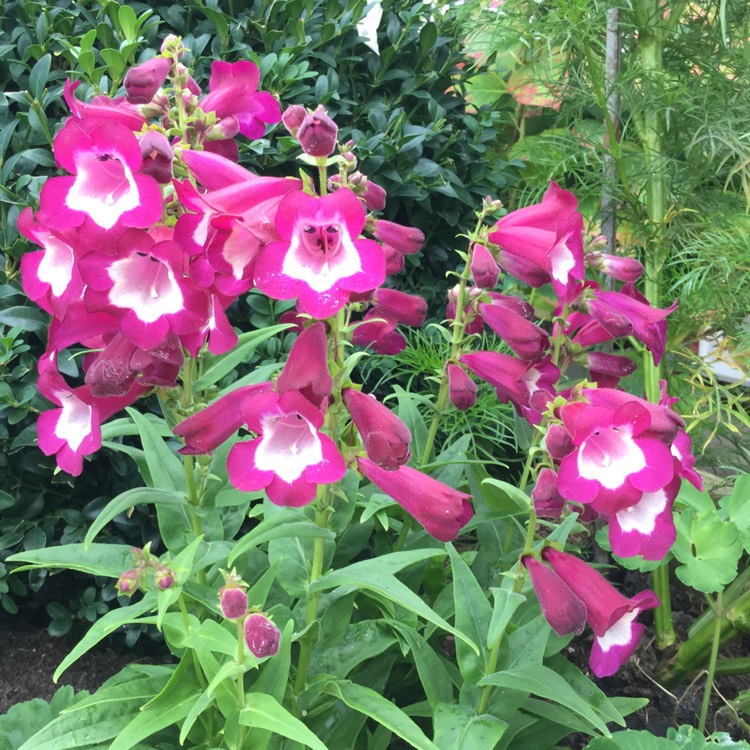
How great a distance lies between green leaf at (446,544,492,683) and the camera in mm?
1244

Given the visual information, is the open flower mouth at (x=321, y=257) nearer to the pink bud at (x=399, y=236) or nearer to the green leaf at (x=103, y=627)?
the pink bud at (x=399, y=236)

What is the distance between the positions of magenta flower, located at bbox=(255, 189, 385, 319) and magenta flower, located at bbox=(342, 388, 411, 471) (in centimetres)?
17

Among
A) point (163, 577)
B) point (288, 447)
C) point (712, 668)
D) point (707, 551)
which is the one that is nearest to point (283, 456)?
point (288, 447)

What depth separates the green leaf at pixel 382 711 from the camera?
42.3 inches

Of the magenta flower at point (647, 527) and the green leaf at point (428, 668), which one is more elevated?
the magenta flower at point (647, 527)

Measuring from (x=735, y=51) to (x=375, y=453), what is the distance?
1.49 m

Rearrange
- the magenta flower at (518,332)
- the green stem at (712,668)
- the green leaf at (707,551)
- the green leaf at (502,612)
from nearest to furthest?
the green leaf at (502,612) < the magenta flower at (518,332) < the green leaf at (707,551) < the green stem at (712,668)

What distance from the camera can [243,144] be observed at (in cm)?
179

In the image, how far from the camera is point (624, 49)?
6.66 ft

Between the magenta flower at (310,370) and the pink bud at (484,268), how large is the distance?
1.08 feet

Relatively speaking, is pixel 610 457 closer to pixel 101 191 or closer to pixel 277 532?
pixel 277 532

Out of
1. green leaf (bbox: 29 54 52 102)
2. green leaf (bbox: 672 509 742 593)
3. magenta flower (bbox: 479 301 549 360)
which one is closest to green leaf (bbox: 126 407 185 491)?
magenta flower (bbox: 479 301 549 360)

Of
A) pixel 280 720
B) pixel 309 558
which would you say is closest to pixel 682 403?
pixel 309 558

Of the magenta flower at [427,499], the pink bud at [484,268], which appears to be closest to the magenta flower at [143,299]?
the magenta flower at [427,499]
